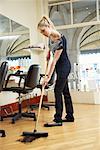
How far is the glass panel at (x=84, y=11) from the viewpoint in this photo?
6.27m

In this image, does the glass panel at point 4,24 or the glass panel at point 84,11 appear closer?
the glass panel at point 4,24

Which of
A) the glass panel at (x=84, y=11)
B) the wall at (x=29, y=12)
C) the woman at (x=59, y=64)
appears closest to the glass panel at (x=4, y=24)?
the wall at (x=29, y=12)

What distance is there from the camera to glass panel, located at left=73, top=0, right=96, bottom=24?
6.27 m

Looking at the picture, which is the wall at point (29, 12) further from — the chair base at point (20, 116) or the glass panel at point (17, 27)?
the chair base at point (20, 116)

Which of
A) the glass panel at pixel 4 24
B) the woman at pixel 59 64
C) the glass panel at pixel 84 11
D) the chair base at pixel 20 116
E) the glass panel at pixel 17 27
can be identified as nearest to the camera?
the woman at pixel 59 64

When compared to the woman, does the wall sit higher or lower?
higher

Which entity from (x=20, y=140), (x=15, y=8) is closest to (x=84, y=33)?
(x=15, y=8)

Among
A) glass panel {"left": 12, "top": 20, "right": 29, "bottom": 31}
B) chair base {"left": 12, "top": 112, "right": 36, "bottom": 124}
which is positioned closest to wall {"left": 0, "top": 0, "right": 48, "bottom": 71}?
glass panel {"left": 12, "top": 20, "right": 29, "bottom": 31}

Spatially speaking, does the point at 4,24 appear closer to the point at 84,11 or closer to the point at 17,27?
the point at 17,27

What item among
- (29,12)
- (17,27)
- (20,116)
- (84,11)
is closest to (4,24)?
(17,27)

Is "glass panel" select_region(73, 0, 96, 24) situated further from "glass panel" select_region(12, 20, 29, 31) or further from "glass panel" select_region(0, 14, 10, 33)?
"glass panel" select_region(0, 14, 10, 33)

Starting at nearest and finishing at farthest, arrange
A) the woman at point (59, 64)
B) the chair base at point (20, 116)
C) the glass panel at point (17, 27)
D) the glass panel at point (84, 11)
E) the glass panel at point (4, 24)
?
1. the woman at point (59, 64)
2. the chair base at point (20, 116)
3. the glass panel at point (4, 24)
4. the glass panel at point (17, 27)
5. the glass panel at point (84, 11)

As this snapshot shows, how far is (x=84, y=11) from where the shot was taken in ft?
21.0

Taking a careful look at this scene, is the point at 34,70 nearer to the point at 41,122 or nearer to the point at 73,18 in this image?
the point at 41,122
